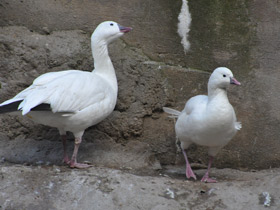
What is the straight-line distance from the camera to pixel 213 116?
198 inches

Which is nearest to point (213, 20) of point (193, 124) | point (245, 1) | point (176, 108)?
point (245, 1)

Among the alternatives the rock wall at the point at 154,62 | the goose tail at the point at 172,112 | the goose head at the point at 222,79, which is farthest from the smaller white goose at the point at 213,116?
the rock wall at the point at 154,62

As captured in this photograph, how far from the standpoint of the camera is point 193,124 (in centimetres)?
517

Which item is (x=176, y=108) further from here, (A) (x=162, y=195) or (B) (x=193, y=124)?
(A) (x=162, y=195)

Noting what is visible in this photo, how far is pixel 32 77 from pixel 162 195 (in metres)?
2.19

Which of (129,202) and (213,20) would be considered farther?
(213,20)

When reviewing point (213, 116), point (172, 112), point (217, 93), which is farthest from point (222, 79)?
point (172, 112)

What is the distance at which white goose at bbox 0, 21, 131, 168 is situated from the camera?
487cm

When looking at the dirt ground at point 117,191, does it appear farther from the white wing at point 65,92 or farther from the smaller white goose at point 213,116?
the white wing at point 65,92

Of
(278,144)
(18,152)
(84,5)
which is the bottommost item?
(18,152)

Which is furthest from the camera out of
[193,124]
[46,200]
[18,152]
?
[18,152]

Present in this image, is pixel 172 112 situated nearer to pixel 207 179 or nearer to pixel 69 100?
pixel 207 179

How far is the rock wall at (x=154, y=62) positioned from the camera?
19.5ft

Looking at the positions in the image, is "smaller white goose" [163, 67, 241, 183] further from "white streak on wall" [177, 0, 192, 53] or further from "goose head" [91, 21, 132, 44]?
"goose head" [91, 21, 132, 44]
